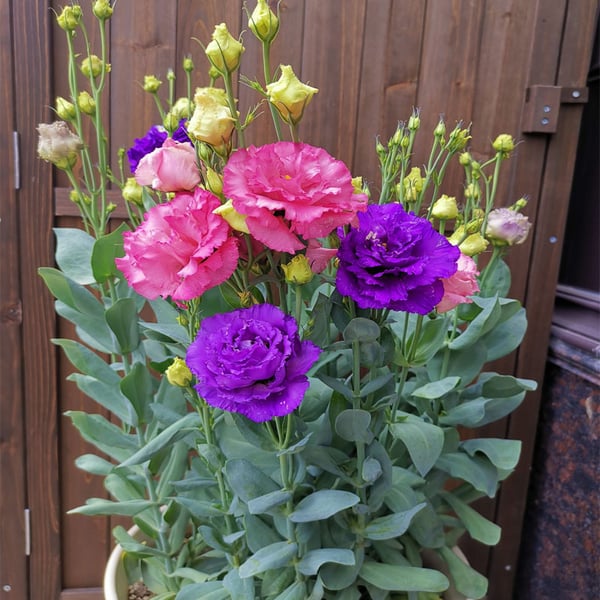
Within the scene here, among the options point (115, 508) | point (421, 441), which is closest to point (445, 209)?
point (421, 441)

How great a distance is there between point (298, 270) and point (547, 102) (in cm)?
77

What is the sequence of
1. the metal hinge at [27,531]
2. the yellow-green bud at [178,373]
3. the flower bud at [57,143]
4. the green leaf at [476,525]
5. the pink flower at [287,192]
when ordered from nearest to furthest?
the pink flower at [287,192]
the yellow-green bud at [178,373]
the flower bud at [57,143]
the green leaf at [476,525]
the metal hinge at [27,531]

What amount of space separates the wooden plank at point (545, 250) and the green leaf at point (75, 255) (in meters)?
0.81

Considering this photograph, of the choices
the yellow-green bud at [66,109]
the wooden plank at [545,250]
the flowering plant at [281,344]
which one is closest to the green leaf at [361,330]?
the flowering plant at [281,344]

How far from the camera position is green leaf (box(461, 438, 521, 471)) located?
0.72 m

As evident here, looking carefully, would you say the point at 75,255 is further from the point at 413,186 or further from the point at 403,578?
the point at 403,578

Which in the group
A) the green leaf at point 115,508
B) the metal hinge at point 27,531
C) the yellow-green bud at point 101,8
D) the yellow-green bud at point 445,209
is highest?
the yellow-green bud at point 101,8

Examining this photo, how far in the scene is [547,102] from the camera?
3.16ft

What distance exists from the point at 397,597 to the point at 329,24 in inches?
37.3

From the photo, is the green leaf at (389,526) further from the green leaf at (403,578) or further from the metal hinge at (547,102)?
the metal hinge at (547,102)

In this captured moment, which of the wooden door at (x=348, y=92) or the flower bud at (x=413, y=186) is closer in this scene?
the flower bud at (x=413, y=186)

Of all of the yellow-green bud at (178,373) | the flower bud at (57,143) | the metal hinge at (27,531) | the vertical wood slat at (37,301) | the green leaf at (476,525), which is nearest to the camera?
the yellow-green bud at (178,373)

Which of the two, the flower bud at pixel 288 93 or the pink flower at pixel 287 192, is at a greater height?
the flower bud at pixel 288 93

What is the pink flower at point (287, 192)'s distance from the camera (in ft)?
1.34
